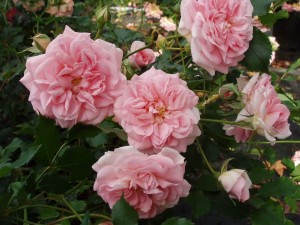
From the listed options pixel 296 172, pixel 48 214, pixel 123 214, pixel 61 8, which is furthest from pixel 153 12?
pixel 123 214

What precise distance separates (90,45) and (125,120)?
0.11m

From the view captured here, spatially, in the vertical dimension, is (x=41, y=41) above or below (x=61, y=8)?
above

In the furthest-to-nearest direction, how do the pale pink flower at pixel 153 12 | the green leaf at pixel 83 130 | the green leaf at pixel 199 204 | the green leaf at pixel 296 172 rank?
the pale pink flower at pixel 153 12 < the green leaf at pixel 296 172 < the green leaf at pixel 199 204 < the green leaf at pixel 83 130

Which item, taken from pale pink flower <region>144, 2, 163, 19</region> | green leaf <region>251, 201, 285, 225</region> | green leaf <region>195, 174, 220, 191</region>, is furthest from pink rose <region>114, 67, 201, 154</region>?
pale pink flower <region>144, 2, 163, 19</region>

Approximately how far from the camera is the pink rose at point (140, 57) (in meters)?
0.93

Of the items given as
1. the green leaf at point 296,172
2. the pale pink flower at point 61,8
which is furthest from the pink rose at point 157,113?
the pale pink flower at point 61,8

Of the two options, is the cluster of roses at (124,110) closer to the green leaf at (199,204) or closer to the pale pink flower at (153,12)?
the green leaf at (199,204)

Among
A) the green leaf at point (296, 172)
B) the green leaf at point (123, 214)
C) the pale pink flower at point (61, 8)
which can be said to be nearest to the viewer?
the green leaf at point (123, 214)

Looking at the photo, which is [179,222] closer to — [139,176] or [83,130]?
[139,176]

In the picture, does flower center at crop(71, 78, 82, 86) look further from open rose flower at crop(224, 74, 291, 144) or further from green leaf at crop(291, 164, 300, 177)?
green leaf at crop(291, 164, 300, 177)

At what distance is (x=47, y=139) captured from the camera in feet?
2.17

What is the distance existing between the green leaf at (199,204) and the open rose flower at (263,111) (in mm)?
125

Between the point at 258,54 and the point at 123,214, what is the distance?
0.39 meters

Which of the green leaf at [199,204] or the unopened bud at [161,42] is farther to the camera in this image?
the unopened bud at [161,42]
